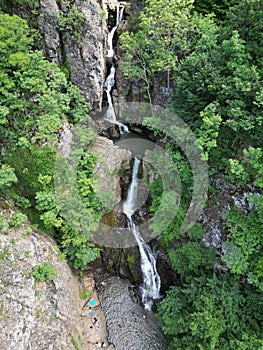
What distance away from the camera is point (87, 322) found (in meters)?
15.2

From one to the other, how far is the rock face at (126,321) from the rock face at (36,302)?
2.51 feet

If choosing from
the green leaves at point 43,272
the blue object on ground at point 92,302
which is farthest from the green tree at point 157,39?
the blue object on ground at point 92,302

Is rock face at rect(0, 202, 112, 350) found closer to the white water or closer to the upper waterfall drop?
the white water

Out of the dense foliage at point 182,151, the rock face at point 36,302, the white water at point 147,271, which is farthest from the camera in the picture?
the white water at point 147,271

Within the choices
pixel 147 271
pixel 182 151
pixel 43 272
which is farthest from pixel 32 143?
pixel 147 271

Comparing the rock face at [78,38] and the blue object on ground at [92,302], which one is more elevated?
the rock face at [78,38]

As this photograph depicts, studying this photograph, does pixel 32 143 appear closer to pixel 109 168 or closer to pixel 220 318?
pixel 109 168

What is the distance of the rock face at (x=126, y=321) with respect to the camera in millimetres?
14234

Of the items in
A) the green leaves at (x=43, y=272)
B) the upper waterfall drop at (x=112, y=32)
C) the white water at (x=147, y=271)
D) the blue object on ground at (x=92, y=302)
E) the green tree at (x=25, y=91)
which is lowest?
the blue object on ground at (x=92, y=302)

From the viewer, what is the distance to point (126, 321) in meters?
15.1

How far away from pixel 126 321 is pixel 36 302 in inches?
227

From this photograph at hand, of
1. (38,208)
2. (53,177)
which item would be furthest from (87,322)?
(53,177)

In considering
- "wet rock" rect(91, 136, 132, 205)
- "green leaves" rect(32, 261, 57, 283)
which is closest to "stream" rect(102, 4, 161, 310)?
"wet rock" rect(91, 136, 132, 205)

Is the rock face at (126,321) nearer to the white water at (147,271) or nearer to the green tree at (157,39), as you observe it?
the white water at (147,271)
